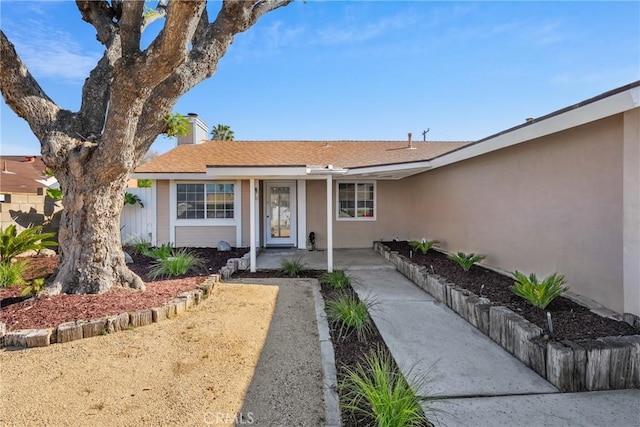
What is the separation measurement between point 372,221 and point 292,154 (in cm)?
410

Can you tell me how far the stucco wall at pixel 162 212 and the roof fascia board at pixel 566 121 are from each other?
8965 mm

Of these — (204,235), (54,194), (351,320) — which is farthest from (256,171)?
(54,194)

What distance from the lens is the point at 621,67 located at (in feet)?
17.9

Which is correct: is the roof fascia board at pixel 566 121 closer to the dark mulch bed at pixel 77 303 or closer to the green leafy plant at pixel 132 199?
the dark mulch bed at pixel 77 303

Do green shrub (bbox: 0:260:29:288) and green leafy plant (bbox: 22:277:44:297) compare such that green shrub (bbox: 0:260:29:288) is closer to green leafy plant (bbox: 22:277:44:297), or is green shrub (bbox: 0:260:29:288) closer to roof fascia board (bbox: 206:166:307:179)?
green leafy plant (bbox: 22:277:44:297)

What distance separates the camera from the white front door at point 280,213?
1166 centimetres

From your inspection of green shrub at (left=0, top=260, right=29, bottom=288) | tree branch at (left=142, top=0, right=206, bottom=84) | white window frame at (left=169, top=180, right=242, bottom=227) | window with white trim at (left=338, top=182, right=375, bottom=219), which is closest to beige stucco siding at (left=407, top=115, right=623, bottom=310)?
window with white trim at (left=338, top=182, right=375, bottom=219)

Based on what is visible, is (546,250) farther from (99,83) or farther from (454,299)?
(99,83)

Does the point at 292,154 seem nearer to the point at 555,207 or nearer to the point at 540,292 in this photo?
the point at 555,207

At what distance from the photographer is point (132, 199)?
10.4 m

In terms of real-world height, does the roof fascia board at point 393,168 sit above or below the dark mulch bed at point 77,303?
above

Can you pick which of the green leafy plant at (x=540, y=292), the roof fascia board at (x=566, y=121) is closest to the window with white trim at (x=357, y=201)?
the roof fascia board at (x=566, y=121)

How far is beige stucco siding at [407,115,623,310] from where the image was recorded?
4.33 meters

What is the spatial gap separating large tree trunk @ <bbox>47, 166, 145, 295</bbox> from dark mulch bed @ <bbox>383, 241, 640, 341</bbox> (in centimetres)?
612
